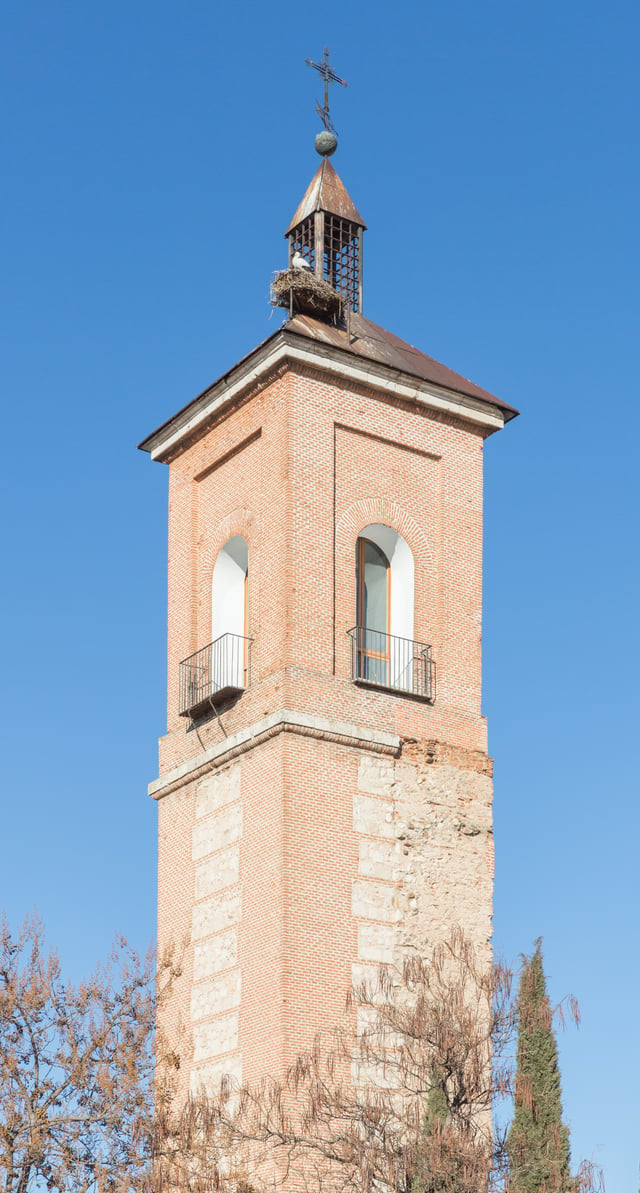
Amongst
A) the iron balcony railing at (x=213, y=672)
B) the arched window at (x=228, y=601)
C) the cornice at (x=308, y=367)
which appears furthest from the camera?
the arched window at (x=228, y=601)

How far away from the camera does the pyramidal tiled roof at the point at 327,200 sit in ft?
115

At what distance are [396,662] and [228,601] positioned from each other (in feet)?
9.87

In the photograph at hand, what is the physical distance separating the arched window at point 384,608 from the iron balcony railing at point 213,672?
1810mm

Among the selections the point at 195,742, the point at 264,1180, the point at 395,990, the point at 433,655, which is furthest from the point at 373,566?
the point at 264,1180

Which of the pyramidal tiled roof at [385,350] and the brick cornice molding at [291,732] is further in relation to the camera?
the pyramidal tiled roof at [385,350]

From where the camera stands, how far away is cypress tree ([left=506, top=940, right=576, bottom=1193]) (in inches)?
979

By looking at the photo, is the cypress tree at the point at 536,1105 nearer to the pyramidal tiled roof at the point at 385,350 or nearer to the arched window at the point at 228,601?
the arched window at the point at 228,601

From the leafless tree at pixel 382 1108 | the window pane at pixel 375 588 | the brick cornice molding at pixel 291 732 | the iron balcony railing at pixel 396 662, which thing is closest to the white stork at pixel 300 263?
the window pane at pixel 375 588

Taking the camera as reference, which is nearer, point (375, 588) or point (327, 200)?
point (375, 588)

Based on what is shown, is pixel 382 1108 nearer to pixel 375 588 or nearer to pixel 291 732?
pixel 291 732

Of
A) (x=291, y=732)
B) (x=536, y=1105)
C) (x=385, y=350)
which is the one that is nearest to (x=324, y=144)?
(x=385, y=350)

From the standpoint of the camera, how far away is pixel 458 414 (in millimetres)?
32781

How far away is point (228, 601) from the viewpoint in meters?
32.2

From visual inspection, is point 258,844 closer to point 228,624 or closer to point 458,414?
point 228,624
